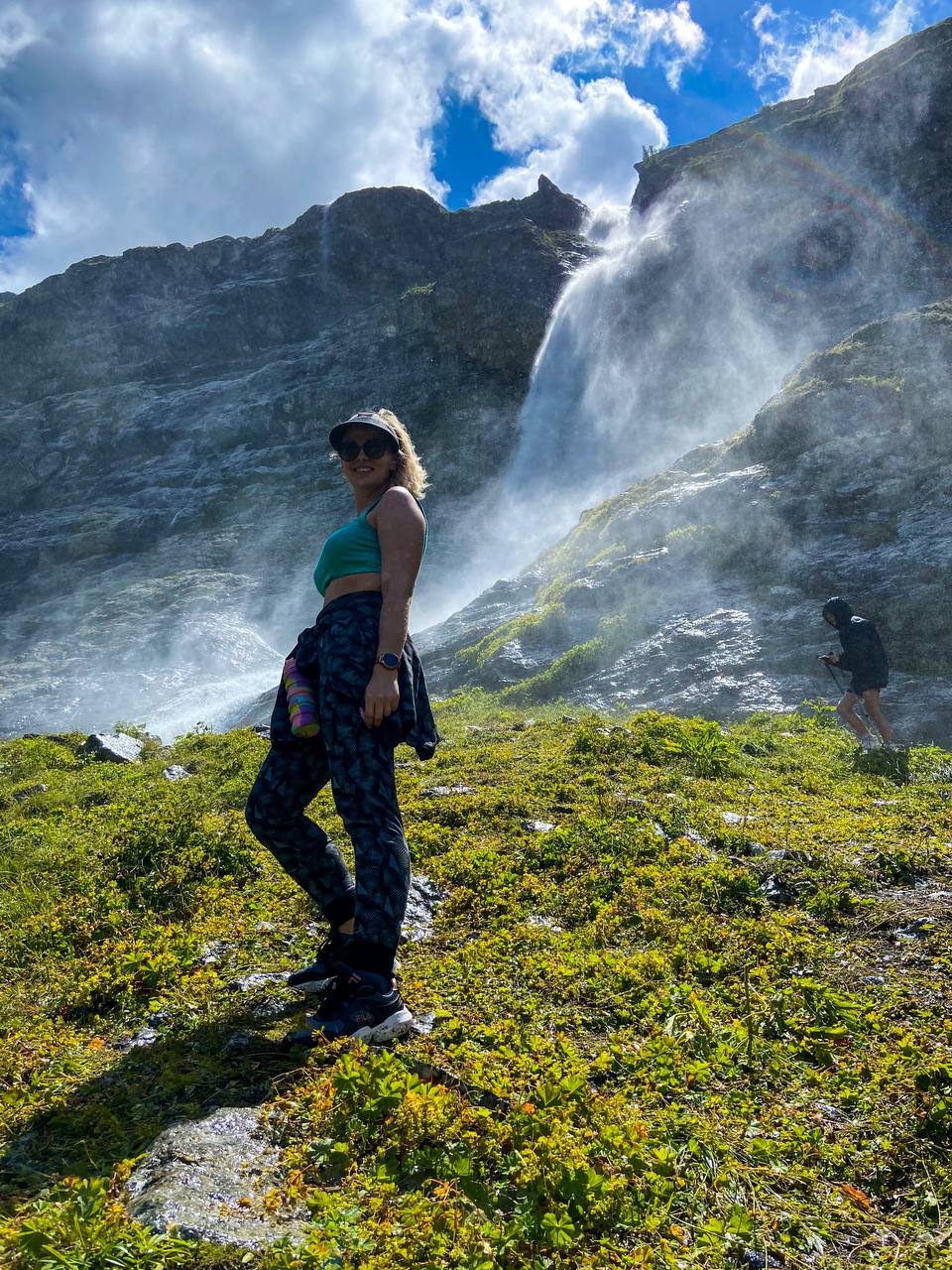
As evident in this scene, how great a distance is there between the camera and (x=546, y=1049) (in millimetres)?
2805

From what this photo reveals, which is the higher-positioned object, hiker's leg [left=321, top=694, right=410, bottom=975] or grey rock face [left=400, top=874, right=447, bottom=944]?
hiker's leg [left=321, top=694, right=410, bottom=975]

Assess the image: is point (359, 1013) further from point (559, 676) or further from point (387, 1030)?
point (559, 676)

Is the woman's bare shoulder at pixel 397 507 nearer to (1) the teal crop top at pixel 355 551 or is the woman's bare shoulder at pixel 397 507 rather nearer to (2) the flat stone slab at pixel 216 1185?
(1) the teal crop top at pixel 355 551

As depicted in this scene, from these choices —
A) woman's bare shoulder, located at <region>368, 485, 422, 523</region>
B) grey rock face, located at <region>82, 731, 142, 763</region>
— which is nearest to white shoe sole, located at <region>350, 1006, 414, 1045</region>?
woman's bare shoulder, located at <region>368, 485, 422, 523</region>

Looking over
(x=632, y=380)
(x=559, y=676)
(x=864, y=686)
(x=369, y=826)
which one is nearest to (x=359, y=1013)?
(x=369, y=826)

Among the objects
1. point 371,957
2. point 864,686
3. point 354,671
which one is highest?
point 354,671

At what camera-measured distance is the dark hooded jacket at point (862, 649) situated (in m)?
8.98

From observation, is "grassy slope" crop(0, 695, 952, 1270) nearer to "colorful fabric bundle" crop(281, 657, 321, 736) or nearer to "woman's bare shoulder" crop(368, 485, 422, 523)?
"colorful fabric bundle" crop(281, 657, 321, 736)

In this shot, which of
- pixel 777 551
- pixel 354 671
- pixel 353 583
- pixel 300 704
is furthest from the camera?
pixel 777 551

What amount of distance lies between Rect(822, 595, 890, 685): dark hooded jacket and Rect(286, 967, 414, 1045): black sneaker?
7844 millimetres

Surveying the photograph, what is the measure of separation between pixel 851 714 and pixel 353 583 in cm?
775

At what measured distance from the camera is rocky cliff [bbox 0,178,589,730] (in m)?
37.6

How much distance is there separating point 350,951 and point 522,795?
11.7 feet

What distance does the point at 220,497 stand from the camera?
48.8 meters
